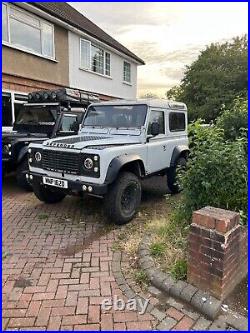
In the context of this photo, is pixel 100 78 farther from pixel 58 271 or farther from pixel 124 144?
pixel 58 271

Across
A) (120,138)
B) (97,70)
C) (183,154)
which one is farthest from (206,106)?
(120,138)

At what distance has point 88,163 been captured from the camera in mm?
4293

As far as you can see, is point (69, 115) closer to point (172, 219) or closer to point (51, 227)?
point (51, 227)

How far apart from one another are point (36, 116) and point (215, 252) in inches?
245

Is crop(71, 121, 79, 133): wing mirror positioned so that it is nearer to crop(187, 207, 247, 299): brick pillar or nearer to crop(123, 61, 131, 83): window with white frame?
crop(187, 207, 247, 299): brick pillar

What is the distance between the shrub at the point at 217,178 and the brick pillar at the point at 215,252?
656 mm

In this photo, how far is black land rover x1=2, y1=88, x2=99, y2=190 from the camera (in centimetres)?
654

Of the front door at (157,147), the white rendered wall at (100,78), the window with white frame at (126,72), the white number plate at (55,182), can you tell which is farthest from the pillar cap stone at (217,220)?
the window with white frame at (126,72)

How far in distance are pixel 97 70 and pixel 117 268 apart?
46.1 feet

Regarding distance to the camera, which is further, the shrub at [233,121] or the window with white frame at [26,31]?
the window with white frame at [26,31]

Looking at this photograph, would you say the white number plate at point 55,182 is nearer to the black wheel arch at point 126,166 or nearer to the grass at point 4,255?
the black wheel arch at point 126,166

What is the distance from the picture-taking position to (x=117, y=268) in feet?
11.3

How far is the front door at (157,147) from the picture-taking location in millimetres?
5426

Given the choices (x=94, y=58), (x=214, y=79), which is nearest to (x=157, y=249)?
(x=94, y=58)
